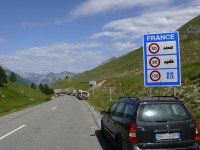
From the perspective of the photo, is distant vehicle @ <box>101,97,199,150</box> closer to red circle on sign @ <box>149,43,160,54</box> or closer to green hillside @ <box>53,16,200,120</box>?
green hillside @ <box>53,16,200,120</box>

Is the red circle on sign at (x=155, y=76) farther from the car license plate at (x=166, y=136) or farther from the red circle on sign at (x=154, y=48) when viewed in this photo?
the car license plate at (x=166, y=136)

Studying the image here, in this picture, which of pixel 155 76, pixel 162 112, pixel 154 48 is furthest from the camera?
pixel 155 76

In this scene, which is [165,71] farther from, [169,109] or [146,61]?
[169,109]

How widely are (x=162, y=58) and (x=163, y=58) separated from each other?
54 millimetres

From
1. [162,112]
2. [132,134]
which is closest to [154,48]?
[162,112]

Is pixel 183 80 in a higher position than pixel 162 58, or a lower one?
lower

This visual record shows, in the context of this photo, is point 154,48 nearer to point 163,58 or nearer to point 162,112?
point 163,58

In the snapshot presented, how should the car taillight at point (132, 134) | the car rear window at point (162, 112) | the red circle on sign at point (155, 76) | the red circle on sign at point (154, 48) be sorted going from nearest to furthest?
1. the car taillight at point (132, 134)
2. the car rear window at point (162, 112)
3. the red circle on sign at point (154, 48)
4. the red circle on sign at point (155, 76)

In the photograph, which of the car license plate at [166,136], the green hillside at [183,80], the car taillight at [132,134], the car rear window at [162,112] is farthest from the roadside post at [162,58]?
the car taillight at [132,134]

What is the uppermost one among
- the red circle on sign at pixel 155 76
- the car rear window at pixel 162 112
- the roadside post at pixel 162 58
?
the roadside post at pixel 162 58

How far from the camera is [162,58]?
49.8 ft

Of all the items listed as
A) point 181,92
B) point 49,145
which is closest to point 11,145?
point 49,145

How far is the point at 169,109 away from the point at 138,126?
0.98 meters

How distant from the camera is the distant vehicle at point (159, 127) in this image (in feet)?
26.0
